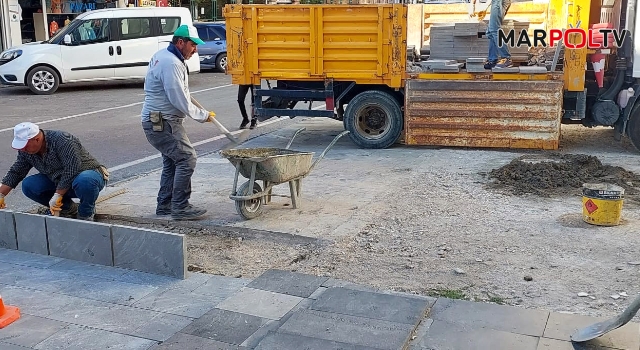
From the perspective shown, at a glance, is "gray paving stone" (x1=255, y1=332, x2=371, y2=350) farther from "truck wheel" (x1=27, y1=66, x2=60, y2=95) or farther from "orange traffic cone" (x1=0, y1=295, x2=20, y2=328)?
"truck wheel" (x1=27, y1=66, x2=60, y2=95)

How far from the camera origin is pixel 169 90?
20.3 feet

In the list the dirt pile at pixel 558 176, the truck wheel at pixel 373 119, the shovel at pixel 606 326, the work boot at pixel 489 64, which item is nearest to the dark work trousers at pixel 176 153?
the dirt pile at pixel 558 176

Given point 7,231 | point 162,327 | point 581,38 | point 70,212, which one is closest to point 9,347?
point 162,327

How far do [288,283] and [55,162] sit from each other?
2451mm

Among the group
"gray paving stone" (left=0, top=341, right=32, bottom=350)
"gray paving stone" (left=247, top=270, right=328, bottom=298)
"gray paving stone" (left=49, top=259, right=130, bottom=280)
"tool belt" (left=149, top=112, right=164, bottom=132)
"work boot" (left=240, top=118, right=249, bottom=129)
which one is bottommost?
"gray paving stone" (left=0, top=341, right=32, bottom=350)

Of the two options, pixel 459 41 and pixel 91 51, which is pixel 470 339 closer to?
pixel 459 41

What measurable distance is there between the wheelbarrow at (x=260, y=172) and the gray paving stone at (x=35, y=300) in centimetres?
199

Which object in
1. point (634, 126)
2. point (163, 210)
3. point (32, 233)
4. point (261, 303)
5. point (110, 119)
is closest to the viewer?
point (261, 303)

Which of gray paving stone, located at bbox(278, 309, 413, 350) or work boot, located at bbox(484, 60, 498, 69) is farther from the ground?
work boot, located at bbox(484, 60, 498, 69)

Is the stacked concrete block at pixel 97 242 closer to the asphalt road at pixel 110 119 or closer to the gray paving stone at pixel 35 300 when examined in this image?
the gray paving stone at pixel 35 300

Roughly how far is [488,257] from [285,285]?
5.73 feet

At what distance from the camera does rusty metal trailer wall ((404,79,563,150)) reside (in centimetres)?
934

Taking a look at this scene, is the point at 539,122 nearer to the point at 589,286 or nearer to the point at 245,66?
the point at 245,66

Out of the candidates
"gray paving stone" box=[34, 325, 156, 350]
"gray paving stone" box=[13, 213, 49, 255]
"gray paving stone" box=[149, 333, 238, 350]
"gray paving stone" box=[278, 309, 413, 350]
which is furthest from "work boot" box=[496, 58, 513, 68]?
"gray paving stone" box=[34, 325, 156, 350]
